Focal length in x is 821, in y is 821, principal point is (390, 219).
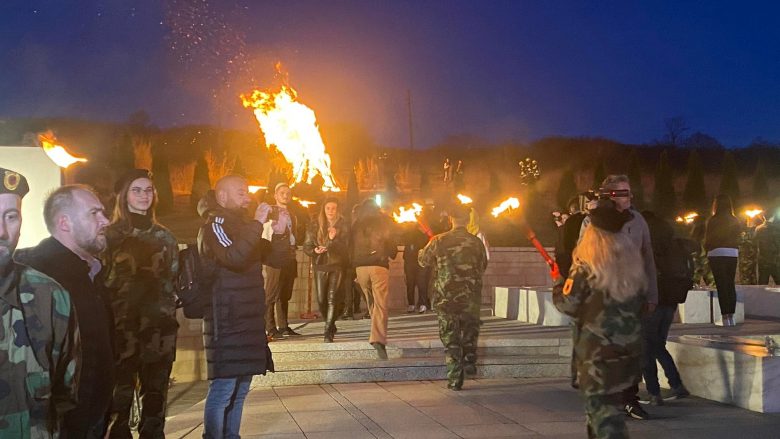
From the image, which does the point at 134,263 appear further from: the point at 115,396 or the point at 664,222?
the point at 664,222

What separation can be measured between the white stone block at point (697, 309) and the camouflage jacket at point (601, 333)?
9.64m

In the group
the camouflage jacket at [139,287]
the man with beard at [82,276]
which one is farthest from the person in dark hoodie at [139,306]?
the man with beard at [82,276]

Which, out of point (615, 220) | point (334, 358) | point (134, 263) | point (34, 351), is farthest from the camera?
point (334, 358)

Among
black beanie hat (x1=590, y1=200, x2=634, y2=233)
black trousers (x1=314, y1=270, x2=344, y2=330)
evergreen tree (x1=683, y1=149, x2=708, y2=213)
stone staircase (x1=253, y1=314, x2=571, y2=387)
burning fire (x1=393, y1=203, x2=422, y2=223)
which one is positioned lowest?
stone staircase (x1=253, y1=314, x2=571, y2=387)

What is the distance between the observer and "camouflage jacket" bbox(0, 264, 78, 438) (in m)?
2.90

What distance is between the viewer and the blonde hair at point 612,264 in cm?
489

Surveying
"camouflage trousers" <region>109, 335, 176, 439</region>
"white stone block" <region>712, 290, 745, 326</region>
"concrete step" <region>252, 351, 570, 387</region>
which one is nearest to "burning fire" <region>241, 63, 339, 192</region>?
"concrete step" <region>252, 351, 570, 387</region>

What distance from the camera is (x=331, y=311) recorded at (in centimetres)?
1071

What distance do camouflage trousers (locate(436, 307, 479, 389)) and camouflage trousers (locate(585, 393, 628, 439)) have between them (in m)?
4.10

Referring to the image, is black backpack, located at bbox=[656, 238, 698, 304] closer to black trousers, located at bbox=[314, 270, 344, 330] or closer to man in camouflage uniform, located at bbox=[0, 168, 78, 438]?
black trousers, located at bbox=[314, 270, 344, 330]

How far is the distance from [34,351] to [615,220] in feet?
11.1

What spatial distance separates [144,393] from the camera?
17.6 feet

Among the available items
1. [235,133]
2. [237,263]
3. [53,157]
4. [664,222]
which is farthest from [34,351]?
[235,133]

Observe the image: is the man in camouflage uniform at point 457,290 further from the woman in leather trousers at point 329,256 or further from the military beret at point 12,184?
the military beret at point 12,184
